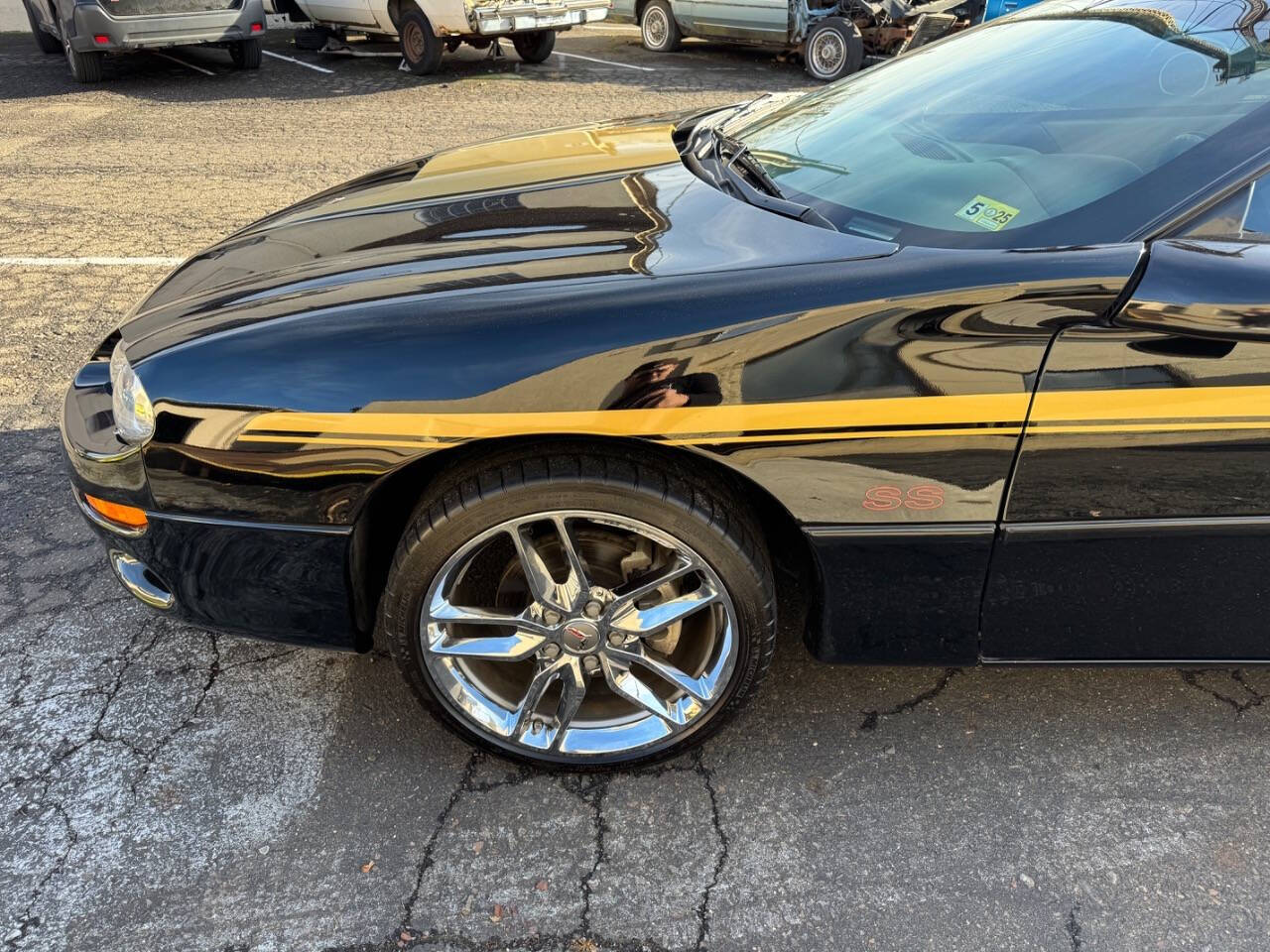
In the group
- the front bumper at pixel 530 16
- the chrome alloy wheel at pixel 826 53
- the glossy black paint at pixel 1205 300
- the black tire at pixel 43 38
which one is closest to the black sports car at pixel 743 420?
the glossy black paint at pixel 1205 300

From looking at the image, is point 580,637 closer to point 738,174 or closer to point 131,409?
point 131,409

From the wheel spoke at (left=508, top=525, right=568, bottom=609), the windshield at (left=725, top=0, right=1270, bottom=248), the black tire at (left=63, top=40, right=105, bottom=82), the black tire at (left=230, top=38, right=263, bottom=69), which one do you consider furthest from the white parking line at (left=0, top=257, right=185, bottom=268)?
the black tire at (left=230, top=38, right=263, bottom=69)

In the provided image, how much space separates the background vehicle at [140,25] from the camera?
27.2 ft

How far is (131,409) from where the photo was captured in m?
1.97

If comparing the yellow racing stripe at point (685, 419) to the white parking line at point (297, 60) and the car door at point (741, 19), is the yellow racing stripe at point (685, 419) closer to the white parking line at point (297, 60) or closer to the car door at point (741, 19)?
the car door at point (741, 19)

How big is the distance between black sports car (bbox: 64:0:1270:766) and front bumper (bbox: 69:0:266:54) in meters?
7.58

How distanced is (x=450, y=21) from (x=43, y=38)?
15.6ft

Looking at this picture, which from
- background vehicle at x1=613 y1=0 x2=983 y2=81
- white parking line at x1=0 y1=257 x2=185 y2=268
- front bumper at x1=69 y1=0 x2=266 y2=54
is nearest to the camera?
white parking line at x1=0 y1=257 x2=185 y2=268

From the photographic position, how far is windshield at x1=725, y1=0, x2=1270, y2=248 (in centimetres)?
185

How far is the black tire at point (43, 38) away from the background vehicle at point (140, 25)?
2.96ft

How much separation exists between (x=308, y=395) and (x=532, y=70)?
351 inches

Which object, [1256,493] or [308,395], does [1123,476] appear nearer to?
[1256,493]

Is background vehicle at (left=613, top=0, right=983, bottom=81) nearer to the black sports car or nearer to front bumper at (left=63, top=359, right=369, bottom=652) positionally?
the black sports car

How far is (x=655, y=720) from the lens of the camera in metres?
2.13
